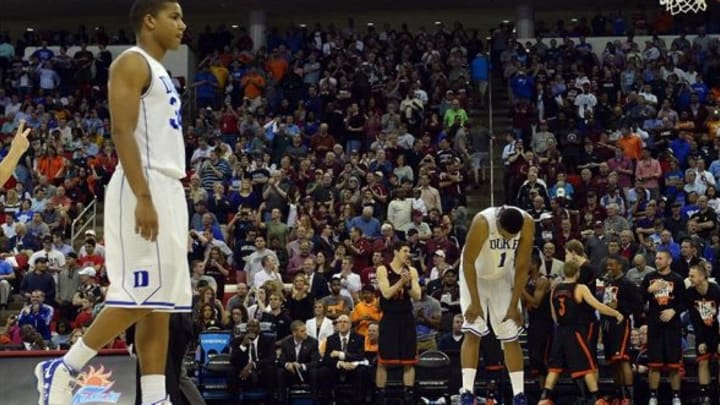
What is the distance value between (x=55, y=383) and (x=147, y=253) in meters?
0.80

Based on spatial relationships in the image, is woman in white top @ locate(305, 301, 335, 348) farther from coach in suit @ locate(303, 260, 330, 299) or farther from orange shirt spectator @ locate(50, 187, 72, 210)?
orange shirt spectator @ locate(50, 187, 72, 210)

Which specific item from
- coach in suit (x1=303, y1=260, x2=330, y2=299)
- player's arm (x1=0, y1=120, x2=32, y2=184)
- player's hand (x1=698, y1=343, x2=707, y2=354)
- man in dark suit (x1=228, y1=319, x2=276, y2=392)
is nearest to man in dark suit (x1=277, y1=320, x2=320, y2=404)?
man in dark suit (x1=228, y1=319, x2=276, y2=392)

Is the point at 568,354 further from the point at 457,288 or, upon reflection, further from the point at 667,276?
the point at 457,288

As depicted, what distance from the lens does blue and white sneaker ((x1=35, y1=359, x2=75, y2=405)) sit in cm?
600

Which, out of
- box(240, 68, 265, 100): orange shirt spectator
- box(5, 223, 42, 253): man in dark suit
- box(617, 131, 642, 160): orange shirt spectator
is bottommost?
box(5, 223, 42, 253): man in dark suit

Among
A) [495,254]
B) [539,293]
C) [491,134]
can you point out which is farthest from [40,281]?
[495,254]

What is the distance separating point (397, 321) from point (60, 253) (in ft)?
25.9

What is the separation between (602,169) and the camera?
22.1 metres

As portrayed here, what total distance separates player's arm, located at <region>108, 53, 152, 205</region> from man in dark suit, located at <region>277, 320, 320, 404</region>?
961cm

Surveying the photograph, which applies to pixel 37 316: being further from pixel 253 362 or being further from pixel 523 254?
pixel 523 254

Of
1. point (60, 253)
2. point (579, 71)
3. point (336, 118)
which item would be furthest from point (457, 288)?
point (579, 71)

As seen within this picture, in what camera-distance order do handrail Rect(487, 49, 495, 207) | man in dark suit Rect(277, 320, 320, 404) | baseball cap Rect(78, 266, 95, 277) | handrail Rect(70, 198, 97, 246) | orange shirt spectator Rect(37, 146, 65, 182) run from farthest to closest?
1. orange shirt spectator Rect(37, 146, 65, 182)
2. handrail Rect(487, 49, 495, 207)
3. handrail Rect(70, 198, 97, 246)
4. baseball cap Rect(78, 266, 95, 277)
5. man in dark suit Rect(277, 320, 320, 404)

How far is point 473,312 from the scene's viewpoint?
1035cm

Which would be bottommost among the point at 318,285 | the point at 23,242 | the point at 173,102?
the point at 318,285
